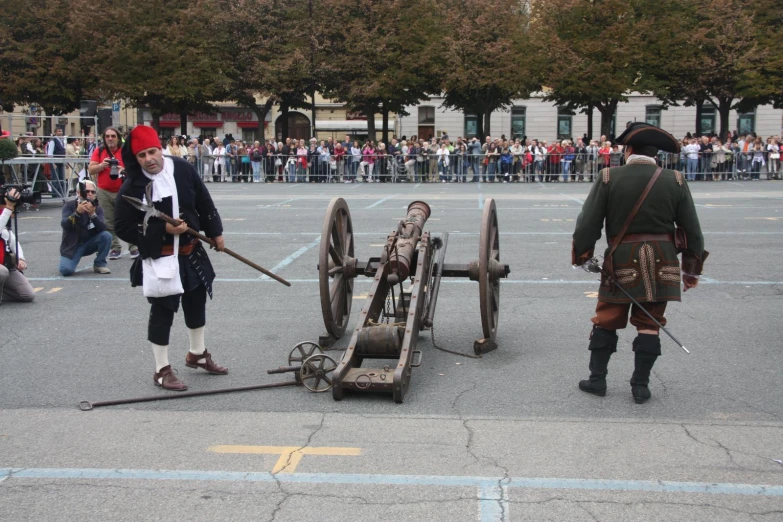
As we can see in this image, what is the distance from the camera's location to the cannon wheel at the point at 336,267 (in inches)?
261

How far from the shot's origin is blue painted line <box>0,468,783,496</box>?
4.29m

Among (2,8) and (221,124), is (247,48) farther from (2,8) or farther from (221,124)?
(221,124)

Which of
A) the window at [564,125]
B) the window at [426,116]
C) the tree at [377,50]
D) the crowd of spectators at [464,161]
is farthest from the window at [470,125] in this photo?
the crowd of spectators at [464,161]

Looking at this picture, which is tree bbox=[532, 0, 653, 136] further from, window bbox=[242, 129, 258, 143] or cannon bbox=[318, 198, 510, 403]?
cannon bbox=[318, 198, 510, 403]

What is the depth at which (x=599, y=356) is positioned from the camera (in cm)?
577

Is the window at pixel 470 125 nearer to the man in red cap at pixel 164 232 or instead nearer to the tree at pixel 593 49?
the tree at pixel 593 49

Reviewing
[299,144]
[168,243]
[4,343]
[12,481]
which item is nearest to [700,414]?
[168,243]

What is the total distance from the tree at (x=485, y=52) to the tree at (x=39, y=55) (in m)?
17.4

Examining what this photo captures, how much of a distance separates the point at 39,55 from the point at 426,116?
2391 centimetres

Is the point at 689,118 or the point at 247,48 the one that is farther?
the point at 689,118

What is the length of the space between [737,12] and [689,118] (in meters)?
15.5

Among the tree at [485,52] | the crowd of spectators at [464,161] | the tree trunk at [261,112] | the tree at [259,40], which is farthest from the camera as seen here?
the tree trunk at [261,112]

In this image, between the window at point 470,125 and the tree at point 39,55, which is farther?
the window at point 470,125

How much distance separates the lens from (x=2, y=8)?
41.5 m
